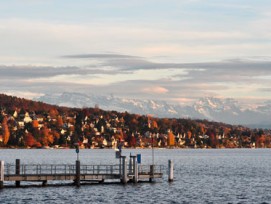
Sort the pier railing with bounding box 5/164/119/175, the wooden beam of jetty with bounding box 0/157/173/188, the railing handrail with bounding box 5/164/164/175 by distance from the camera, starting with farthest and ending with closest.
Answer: the railing handrail with bounding box 5/164/164/175 < the pier railing with bounding box 5/164/119/175 < the wooden beam of jetty with bounding box 0/157/173/188

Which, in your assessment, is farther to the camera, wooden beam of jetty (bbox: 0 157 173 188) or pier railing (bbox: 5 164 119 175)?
pier railing (bbox: 5 164 119 175)

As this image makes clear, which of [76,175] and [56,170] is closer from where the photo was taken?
[76,175]

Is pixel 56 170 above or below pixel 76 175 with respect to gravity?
above

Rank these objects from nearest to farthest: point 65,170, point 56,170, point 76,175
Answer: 1. point 76,175
2. point 65,170
3. point 56,170

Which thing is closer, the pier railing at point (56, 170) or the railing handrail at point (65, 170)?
the pier railing at point (56, 170)

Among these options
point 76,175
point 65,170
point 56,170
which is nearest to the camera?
point 76,175

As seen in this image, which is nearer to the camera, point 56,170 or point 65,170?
point 65,170

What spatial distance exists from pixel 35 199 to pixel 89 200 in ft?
18.5

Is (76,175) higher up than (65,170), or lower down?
lower down

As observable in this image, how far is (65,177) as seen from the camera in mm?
94438

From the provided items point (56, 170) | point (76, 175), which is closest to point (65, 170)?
point (76, 175)

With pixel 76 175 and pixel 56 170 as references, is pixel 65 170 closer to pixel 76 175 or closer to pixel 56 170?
pixel 76 175

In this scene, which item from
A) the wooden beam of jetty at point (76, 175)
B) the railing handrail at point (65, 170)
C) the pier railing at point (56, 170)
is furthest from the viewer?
the railing handrail at point (65, 170)

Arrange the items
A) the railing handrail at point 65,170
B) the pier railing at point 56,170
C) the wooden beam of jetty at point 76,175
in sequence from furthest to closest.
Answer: the railing handrail at point 65,170 < the pier railing at point 56,170 < the wooden beam of jetty at point 76,175
